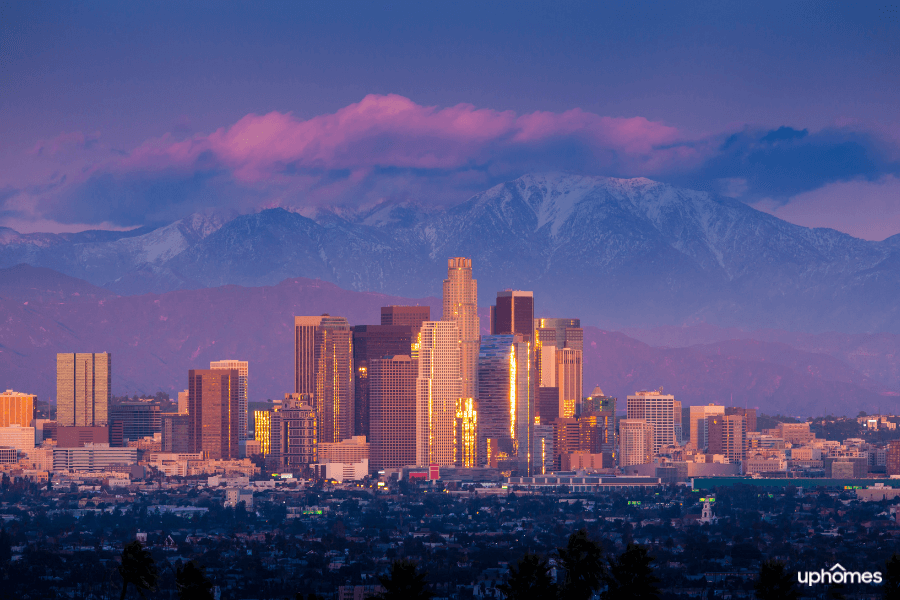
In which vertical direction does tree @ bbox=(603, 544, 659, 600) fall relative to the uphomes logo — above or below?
above

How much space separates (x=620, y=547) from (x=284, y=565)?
1312 inches

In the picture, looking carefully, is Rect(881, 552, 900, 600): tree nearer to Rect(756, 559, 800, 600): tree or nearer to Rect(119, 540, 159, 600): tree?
Rect(756, 559, 800, 600): tree

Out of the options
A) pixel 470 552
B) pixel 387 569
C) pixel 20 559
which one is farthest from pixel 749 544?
pixel 20 559

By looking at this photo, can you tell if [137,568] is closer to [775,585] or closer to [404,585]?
[404,585]

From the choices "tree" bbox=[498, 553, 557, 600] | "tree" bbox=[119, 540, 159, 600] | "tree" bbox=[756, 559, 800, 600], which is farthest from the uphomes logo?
"tree" bbox=[119, 540, 159, 600]

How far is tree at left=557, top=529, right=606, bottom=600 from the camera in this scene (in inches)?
3575

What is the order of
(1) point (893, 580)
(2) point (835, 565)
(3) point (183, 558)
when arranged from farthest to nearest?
(3) point (183, 558) < (2) point (835, 565) < (1) point (893, 580)

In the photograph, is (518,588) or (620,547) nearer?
(518,588)

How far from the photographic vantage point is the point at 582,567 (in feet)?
299

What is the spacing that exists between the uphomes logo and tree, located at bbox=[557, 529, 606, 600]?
44093mm

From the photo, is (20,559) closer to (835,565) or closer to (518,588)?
(835,565)

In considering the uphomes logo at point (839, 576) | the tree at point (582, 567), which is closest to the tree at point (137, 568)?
the tree at point (582, 567)

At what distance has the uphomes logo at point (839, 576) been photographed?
134m

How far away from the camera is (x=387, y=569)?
162125 mm
